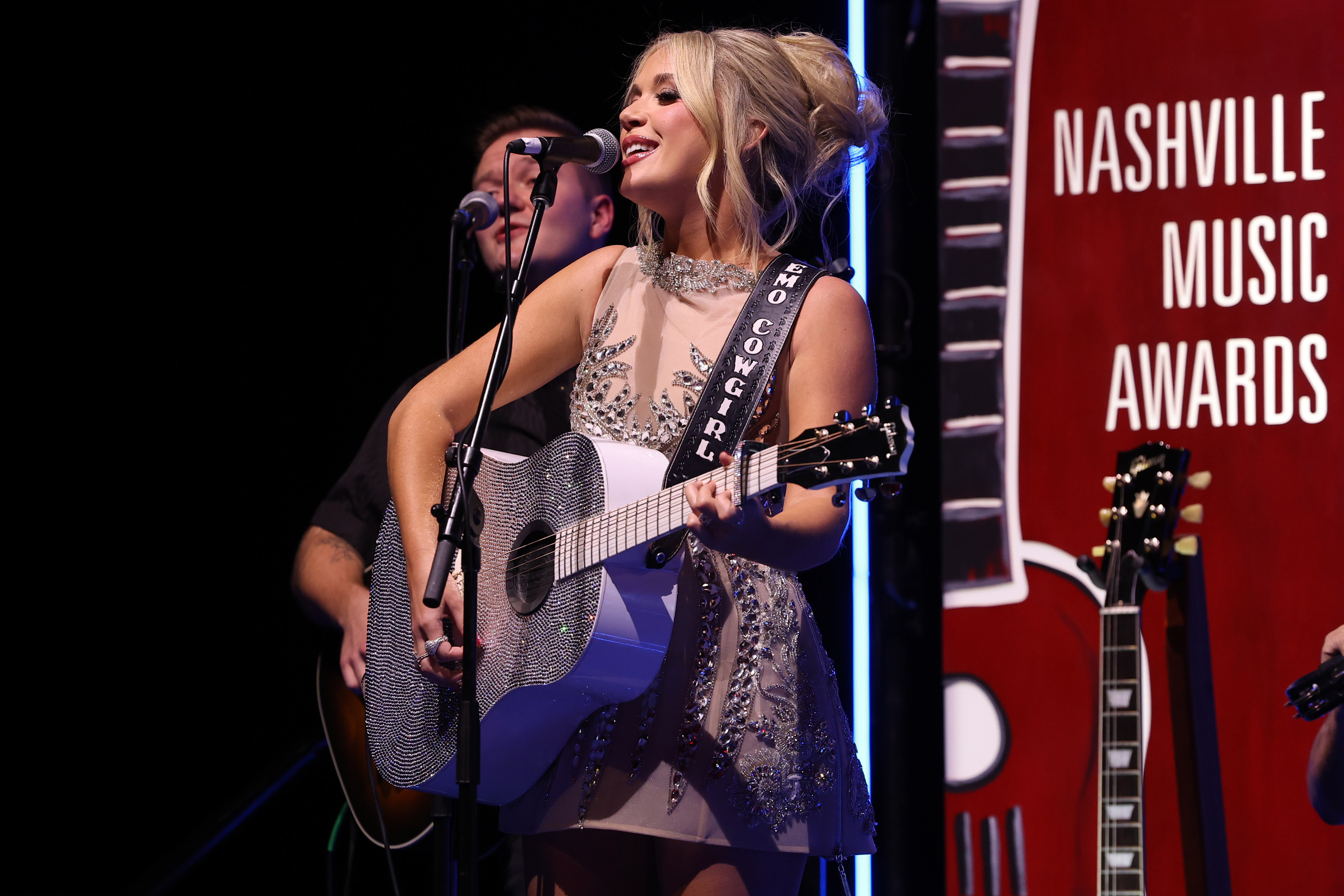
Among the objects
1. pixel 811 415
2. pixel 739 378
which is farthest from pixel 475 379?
pixel 811 415

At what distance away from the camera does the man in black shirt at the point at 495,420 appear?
120 inches

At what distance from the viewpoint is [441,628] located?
2.06 metres

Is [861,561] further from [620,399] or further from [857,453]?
[857,453]

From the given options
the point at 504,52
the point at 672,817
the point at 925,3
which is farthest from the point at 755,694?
the point at 504,52

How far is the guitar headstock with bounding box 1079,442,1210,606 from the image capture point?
222 centimetres

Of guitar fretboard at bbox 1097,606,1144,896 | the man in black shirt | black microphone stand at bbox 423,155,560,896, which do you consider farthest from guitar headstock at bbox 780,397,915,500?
the man in black shirt

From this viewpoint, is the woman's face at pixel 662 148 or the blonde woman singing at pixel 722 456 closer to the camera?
the blonde woman singing at pixel 722 456

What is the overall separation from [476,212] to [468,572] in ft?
2.68

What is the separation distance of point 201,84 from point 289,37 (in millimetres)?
310

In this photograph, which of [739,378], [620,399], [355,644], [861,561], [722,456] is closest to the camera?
[722,456]

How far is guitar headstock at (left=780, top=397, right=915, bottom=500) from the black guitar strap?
0.27 m

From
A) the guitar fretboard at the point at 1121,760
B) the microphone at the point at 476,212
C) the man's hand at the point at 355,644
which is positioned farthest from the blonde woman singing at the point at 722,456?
the man's hand at the point at 355,644

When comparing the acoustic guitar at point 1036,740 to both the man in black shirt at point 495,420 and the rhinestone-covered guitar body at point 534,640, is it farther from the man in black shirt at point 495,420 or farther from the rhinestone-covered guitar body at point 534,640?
the rhinestone-covered guitar body at point 534,640

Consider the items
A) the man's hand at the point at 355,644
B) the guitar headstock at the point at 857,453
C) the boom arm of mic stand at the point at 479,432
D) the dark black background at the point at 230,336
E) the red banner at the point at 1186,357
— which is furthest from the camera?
the dark black background at the point at 230,336
